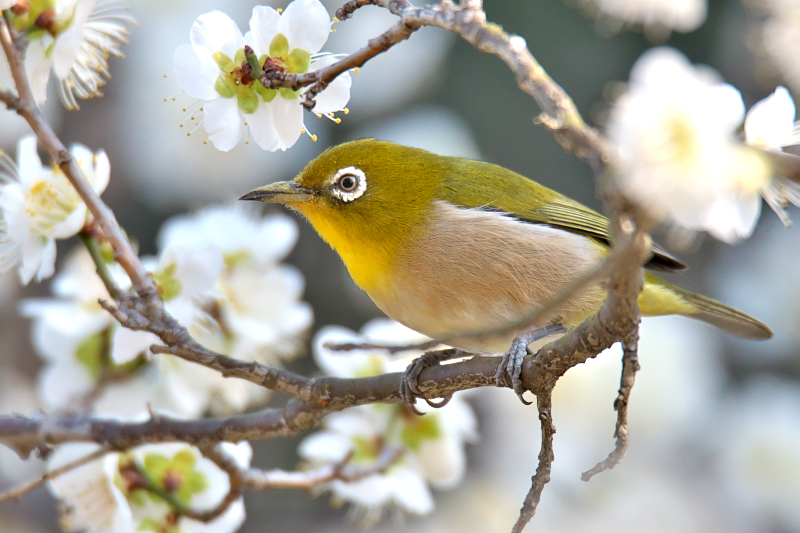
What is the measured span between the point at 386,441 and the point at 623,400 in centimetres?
169

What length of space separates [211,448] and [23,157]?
117 centimetres

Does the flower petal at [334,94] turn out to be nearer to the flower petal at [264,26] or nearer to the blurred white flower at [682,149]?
the flower petal at [264,26]

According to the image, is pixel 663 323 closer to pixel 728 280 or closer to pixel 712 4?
pixel 728 280

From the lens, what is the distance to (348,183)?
3.13m

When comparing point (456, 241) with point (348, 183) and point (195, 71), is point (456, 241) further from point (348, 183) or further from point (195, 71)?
point (195, 71)

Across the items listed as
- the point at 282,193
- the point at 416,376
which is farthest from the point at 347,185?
the point at 416,376

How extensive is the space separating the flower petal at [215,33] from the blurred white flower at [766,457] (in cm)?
396

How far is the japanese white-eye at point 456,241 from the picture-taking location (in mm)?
2770

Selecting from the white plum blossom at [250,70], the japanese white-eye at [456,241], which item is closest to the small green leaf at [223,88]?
the white plum blossom at [250,70]

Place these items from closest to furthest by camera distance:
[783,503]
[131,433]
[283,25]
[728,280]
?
[283,25] < [131,433] < [783,503] < [728,280]

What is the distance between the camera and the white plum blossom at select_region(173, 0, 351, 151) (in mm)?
1949

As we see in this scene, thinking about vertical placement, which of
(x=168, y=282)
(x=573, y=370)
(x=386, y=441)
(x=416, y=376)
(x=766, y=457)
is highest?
(x=168, y=282)

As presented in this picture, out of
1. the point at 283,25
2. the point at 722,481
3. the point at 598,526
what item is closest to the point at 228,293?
the point at 283,25

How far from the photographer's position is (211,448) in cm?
243
